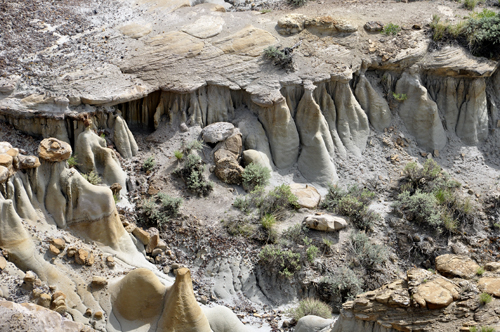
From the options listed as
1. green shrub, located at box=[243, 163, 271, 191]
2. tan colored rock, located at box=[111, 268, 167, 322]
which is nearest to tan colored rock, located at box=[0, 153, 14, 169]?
tan colored rock, located at box=[111, 268, 167, 322]

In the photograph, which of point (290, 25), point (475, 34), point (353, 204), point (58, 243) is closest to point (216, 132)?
point (353, 204)

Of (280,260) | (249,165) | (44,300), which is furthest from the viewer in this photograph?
(249,165)

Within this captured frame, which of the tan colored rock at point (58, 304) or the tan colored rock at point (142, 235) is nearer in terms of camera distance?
the tan colored rock at point (58, 304)

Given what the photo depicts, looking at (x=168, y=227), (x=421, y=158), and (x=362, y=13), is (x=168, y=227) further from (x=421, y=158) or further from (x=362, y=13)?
(x=362, y=13)

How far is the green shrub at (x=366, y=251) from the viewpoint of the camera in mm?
14141

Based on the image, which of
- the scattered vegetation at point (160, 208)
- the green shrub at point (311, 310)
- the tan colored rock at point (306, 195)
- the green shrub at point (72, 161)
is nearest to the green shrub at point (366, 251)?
the tan colored rock at point (306, 195)

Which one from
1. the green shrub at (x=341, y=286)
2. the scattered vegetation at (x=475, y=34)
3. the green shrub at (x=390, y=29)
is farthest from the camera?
the green shrub at (x=390, y=29)

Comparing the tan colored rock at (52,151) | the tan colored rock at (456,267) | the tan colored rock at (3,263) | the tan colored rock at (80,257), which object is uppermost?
the tan colored rock at (52,151)

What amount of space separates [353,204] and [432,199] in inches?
97.4

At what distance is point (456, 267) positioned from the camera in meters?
10.1

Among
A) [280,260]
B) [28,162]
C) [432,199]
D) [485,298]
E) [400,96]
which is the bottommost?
[280,260]

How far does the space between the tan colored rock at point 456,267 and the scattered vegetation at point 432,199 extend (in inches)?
201

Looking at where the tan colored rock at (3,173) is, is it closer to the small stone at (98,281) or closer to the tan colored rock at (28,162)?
the tan colored rock at (28,162)

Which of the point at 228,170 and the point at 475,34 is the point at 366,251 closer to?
the point at 228,170
